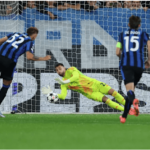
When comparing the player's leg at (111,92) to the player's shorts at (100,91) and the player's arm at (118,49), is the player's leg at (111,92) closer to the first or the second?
the player's shorts at (100,91)

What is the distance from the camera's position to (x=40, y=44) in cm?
1098

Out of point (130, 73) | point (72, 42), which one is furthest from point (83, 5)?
point (130, 73)

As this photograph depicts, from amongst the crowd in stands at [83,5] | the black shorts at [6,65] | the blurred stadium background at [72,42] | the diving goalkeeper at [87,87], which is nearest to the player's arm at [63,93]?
the diving goalkeeper at [87,87]

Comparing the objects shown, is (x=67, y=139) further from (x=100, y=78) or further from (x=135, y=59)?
(x=100, y=78)

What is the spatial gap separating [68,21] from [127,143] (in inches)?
291

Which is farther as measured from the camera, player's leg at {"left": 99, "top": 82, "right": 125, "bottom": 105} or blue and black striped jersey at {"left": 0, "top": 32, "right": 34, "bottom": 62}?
player's leg at {"left": 99, "top": 82, "right": 125, "bottom": 105}

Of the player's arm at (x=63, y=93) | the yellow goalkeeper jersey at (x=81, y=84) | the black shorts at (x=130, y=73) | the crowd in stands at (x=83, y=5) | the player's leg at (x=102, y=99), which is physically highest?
the crowd in stands at (x=83, y=5)

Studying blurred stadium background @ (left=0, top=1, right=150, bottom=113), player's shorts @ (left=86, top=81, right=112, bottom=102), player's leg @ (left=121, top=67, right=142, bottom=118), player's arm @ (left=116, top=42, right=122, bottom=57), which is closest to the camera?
player's leg @ (left=121, top=67, right=142, bottom=118)

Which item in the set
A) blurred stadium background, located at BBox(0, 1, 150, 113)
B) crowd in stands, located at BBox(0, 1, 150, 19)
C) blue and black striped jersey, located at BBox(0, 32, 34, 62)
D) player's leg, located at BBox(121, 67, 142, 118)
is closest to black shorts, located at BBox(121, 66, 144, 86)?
player's leg, located at BBox(121, 67, 142, 118)

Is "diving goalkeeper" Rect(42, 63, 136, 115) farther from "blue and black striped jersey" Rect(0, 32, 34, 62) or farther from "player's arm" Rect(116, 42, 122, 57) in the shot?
"player's arm" Rect(116, 42, 122, 57)

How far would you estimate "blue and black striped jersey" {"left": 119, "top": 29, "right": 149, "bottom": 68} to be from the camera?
20.4ft

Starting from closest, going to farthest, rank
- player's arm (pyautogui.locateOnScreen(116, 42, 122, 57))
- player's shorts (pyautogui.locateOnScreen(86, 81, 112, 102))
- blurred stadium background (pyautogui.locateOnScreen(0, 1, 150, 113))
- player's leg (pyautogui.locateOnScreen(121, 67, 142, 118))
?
player's leg (pyautogui.locateOnScreen(121, 67, 142, 118)) → player's arm (pyautogui.locateOnScreen(116, 42, 122, 57)) → player's shorts (pyautogui.locateOnScreen(86, 81, 112, 102)) → blurred stadium background (pyautogui.locateOnScreen(0, 1, 150, 113))

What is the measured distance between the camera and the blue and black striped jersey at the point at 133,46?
6.23 m

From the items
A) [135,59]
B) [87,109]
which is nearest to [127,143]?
[135,59]
